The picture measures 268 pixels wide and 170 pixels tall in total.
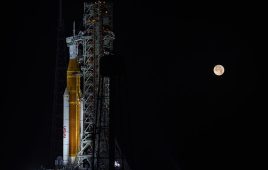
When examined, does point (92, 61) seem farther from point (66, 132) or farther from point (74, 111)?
point (66, 132)

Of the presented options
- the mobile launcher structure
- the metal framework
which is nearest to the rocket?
the mobile launcher structure

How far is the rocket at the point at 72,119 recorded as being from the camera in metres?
43.3

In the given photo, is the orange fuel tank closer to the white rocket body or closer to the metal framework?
the white rocket body

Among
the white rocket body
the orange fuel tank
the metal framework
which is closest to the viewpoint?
the metal framework

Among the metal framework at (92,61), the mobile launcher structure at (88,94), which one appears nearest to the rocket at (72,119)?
the mobile launcher structure at (88,94)

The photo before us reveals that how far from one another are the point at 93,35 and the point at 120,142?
9.57 m

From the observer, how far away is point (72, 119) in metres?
43.5

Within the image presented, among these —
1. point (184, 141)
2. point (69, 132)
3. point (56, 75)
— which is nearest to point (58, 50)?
point (56, 75)

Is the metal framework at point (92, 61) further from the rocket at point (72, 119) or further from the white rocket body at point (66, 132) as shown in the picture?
the white rocket body at point (66, 132)

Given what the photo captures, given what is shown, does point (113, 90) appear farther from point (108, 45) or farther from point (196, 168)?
point (108, 45)

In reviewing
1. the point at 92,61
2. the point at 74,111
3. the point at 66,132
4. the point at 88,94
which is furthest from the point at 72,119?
the point at 92,61

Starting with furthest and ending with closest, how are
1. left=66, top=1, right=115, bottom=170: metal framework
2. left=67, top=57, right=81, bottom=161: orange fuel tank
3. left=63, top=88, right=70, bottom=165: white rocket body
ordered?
left=67, top=57, right=81, bottom=161: orange fuel tank → left=63, top=88, right=70, bottom=165: white rocket body → left=66, top=1, right=115, bottom=170: metal framework

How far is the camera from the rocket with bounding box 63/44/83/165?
4331 centimetres

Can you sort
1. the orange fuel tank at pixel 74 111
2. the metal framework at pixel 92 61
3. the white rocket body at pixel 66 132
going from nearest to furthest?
the metal framework at pixel 92 61 < the white rocket body at pixel 66 132 < the orange fuel tank at pixel 74 111
